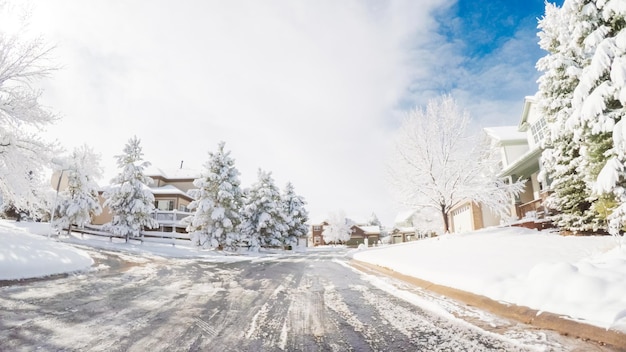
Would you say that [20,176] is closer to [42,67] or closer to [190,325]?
[42,67]

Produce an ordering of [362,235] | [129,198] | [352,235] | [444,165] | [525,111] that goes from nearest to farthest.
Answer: [444,165]
[525,111]
[129,198]
[352,235]
[362,235]

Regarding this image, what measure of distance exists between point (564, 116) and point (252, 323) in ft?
40.3

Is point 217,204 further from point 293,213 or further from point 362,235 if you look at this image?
point 362,235

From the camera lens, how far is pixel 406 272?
7.78 m

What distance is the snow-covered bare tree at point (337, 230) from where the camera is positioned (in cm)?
7912

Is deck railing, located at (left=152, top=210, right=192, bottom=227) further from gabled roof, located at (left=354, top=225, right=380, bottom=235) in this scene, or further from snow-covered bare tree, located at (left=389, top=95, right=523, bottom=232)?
gabled roof, located at (left=354, top=225, right=380, bottom=235)

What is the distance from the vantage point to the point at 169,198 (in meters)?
33.4

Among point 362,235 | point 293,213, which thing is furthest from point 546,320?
point 362,235

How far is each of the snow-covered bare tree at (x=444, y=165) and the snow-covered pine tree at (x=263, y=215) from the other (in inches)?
649

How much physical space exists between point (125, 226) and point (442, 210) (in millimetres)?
23130

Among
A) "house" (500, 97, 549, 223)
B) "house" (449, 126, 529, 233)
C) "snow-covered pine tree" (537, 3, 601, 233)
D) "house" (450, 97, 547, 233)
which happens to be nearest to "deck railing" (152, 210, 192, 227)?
"house" (449, 126, 529, 233)

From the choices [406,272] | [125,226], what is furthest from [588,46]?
[125,226]

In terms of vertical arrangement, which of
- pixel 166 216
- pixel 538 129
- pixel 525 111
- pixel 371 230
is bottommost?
pixel 371 230

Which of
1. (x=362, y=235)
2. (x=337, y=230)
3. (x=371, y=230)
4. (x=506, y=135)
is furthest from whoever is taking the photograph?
(x=371, y=230)
